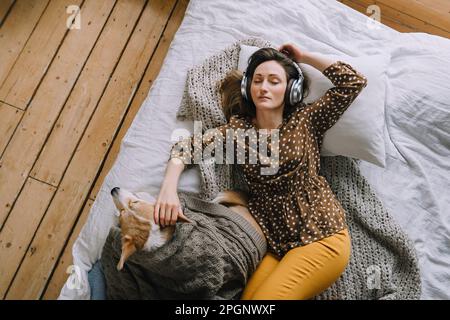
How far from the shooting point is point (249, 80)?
4.15 feet

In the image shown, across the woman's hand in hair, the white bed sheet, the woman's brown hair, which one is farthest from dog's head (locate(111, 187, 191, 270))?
the woman's hand in hair

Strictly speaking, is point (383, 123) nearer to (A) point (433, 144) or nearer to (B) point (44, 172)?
(A) point (433, 144)

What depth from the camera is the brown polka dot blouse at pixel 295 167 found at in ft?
3.94

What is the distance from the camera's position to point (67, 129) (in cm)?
168

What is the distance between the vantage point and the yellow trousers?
3.59ft

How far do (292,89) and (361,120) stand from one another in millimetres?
246

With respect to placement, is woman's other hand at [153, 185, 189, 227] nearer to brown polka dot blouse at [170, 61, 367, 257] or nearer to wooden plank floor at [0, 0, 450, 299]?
brown polka dot blouse at [170, 61, 367, 257]

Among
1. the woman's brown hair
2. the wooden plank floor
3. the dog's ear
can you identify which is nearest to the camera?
the dog's ear

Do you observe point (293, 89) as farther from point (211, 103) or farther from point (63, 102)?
point (63, 102)

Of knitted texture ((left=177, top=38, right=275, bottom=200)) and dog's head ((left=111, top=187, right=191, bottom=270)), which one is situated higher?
knitted texture ((left=177, top=38, right=275, bottom=200))

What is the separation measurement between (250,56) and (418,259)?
82 centimetres

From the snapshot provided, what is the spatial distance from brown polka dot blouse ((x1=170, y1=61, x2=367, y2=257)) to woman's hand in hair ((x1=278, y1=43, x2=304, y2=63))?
0.36 feet

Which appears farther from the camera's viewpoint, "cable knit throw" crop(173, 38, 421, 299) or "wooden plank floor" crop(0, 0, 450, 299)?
"wooden plank floor" crop(0, 0, 450, 299)

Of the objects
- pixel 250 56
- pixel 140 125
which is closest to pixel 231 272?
pixel 140 125
